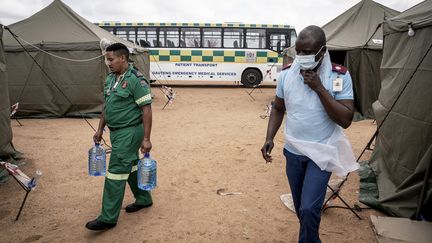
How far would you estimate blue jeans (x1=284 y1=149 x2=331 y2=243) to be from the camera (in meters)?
2.02

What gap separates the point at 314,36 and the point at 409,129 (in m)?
1.98

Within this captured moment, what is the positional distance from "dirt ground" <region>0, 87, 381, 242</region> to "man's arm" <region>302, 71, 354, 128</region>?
53.3 inches

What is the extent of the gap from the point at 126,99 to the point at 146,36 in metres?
12.9

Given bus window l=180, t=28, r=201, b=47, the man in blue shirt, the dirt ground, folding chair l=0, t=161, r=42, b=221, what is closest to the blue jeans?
the man in blue shirt

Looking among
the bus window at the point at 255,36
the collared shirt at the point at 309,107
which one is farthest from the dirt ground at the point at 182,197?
the bus window at the point at 255,36

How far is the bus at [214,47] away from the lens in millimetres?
14734

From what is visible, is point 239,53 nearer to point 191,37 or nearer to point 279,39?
point 279,39

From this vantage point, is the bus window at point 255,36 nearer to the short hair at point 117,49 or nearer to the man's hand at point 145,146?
the short hair at point 117,49

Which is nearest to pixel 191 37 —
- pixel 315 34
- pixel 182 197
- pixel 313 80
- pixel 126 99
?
pixel 182 197

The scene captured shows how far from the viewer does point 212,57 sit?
14945 mm

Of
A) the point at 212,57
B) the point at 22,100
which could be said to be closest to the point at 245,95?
the point at 212,57

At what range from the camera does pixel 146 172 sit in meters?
2.95

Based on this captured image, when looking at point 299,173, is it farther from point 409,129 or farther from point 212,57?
point 212,57

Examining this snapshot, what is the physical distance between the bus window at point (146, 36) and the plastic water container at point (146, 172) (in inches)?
507
